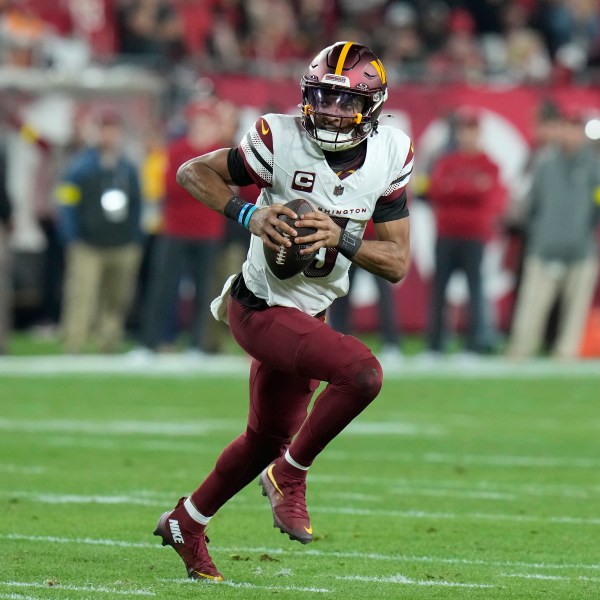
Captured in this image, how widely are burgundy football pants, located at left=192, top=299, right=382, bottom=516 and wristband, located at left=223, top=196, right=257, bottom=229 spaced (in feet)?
1.14

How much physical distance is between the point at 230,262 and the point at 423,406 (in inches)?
154

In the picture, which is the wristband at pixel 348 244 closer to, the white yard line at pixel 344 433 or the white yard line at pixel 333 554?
the white yard line at pixel 333 554

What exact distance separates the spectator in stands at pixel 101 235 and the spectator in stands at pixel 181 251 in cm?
47

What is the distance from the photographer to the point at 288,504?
18.3 feet

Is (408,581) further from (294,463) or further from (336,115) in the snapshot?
(336,115)

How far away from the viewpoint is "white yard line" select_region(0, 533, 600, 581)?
590cm

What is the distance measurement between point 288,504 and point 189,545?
389mm

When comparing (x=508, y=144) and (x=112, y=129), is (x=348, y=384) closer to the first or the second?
(x=112, y=129)

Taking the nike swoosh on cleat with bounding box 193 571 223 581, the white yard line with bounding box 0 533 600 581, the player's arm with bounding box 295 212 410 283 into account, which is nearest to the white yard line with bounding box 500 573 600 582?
the white yard line with bounding box 0 533 600 581

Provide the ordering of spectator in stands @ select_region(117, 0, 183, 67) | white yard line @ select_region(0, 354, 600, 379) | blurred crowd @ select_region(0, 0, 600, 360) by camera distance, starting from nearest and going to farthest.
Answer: white yard line @ select_region(0, 354, 600, 379) < blurred crowd @ select_region(0, 0, 600, 360) < spectator in stands @ select_region(117, 0, 183, 67)

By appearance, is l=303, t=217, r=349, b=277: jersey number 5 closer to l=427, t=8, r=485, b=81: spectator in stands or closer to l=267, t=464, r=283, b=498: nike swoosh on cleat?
l=267, t=464, r=283, b=498: nike swoosh on cleat

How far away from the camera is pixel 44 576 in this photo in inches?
216

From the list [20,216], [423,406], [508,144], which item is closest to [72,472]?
[423,406]

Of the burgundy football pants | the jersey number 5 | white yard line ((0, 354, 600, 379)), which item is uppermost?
the jersey number 5
